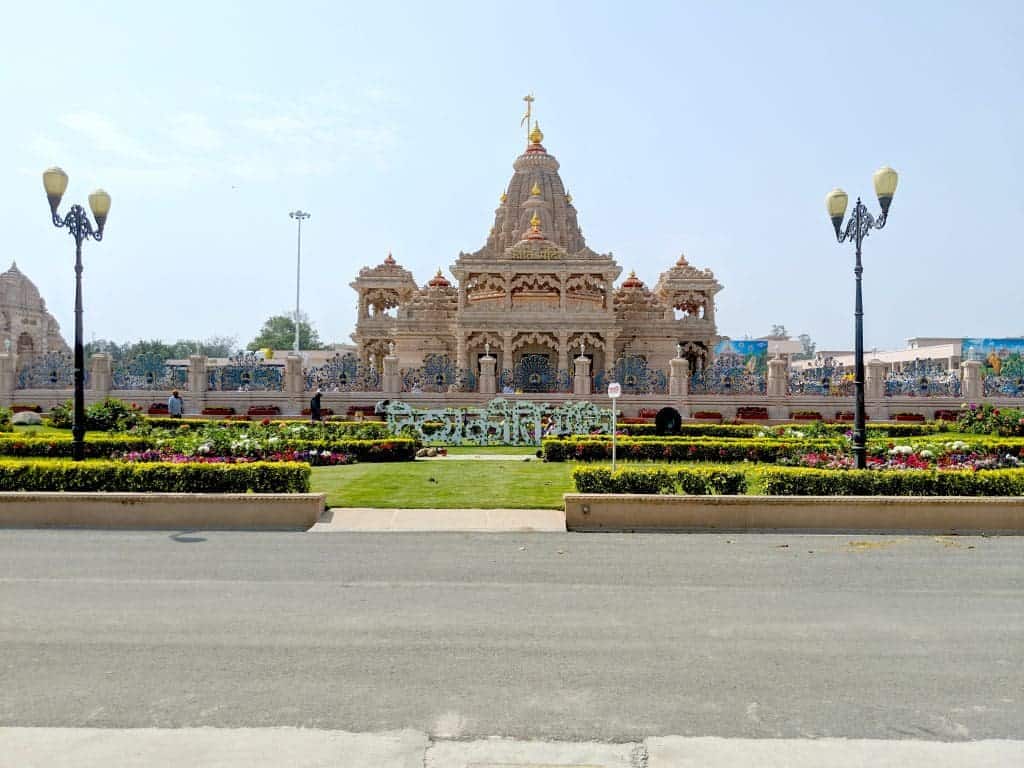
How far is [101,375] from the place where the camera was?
3472 cm

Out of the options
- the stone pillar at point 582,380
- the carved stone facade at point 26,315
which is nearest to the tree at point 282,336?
the carved stone facade at point 26,315

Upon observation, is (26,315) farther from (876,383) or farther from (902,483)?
(902,483)

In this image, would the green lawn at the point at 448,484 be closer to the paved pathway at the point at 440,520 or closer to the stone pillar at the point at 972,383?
the paved pathway at the point at 440,520

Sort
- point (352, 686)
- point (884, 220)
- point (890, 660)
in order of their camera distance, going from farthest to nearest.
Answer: point (884, 220) < point (890, 660) < point (352, 686)

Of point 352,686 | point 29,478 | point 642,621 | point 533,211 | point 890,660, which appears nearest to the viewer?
point 352,686

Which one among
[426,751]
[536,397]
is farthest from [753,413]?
[426,751]

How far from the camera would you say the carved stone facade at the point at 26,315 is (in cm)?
5038

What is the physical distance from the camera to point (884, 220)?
47.1 ft

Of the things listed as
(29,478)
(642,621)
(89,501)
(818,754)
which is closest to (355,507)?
(89,501)

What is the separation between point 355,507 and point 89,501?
3886 millimetres

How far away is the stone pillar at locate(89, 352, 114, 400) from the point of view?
34.6 metres

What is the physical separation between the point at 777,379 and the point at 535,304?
14.5m

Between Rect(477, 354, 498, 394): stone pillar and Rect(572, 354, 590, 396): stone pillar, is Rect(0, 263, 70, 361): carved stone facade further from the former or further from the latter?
Rect(572, 354, 590, 396): stone pillar

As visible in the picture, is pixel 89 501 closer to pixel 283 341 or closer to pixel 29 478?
pixel 29 478
